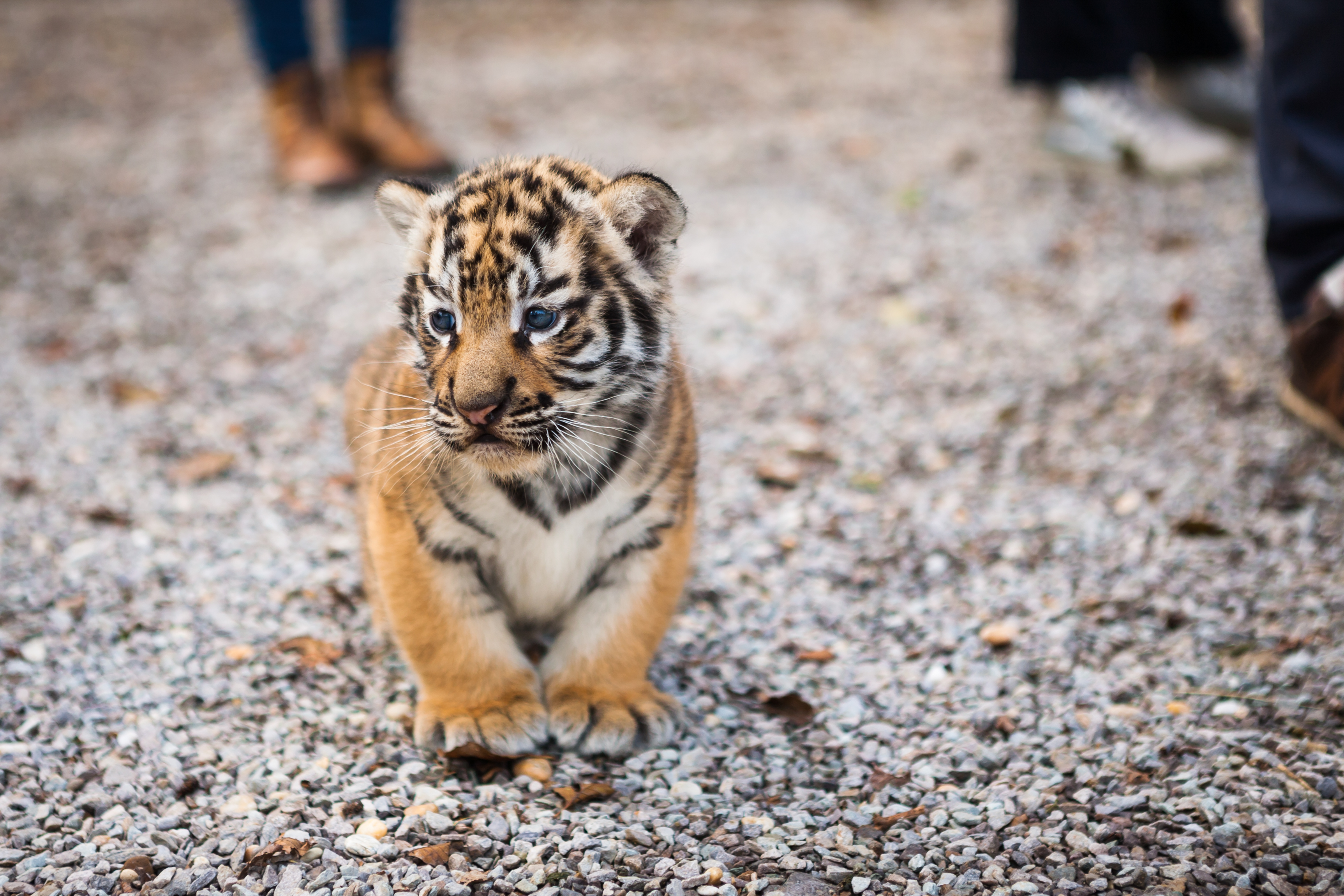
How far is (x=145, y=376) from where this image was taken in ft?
15.9

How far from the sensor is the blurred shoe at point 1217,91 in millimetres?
6754

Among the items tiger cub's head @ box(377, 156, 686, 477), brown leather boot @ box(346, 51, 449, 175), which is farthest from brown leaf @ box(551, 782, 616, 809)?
brown leather boot @ box(346, 51, 449, 175)

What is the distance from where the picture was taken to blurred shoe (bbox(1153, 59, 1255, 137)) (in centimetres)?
675

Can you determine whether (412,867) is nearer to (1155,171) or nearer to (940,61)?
Result: (1155,171)

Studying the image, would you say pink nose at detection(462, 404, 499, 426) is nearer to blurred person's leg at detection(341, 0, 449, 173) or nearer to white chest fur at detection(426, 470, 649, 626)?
white chest fur at detection(426, 470, 649, 626)

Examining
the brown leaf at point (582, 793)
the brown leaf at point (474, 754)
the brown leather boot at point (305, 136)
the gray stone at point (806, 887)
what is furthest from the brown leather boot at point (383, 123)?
the gray stone at point (806, 887)

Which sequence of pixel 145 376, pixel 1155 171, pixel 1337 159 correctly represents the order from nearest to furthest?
pixel 1337 159
pixel 145 376
pixel 1155 171

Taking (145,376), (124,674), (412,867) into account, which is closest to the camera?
(412,867)

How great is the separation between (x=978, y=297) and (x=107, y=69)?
7937 mm

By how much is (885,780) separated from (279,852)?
1281mm

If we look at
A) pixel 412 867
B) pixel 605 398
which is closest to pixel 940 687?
pixel 605 398

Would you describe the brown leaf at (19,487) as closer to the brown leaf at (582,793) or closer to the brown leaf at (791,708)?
the brown leaf at (582,793)

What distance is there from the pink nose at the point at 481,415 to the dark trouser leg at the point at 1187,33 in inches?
219

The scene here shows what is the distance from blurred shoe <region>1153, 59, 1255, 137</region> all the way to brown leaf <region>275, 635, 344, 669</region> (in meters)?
6.04
